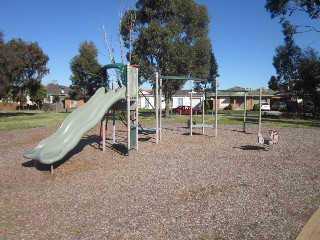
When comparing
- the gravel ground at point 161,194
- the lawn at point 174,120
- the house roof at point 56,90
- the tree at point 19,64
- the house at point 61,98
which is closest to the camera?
the gravel ground at point 161,194

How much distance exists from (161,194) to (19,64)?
31.2 metres

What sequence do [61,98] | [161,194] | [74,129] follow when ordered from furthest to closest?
1. [61,98]
2. [74,129]
3. [161,194]

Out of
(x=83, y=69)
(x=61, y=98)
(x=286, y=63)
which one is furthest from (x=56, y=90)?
(x=286, y=63)

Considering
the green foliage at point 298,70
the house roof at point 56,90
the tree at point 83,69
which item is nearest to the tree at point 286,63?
the green foliage at point 298,70

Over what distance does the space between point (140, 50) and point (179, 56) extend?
3.18 meters

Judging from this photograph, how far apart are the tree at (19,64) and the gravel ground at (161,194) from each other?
76.7 feet

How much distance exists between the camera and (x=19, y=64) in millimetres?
33750

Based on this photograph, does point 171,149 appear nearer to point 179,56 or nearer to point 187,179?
point 187,179

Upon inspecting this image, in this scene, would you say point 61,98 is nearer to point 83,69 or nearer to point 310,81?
point 83,69

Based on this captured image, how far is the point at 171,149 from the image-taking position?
1221 centimetres

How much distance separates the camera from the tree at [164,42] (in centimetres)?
2673

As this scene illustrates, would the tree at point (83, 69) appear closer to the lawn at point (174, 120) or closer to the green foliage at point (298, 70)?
the lawn at point (174, 120)

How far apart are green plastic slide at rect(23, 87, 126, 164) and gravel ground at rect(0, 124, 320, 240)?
0.45m

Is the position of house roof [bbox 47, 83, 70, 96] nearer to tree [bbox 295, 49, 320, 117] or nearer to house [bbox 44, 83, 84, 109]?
house [bbox 44, 83, 84, 109]
